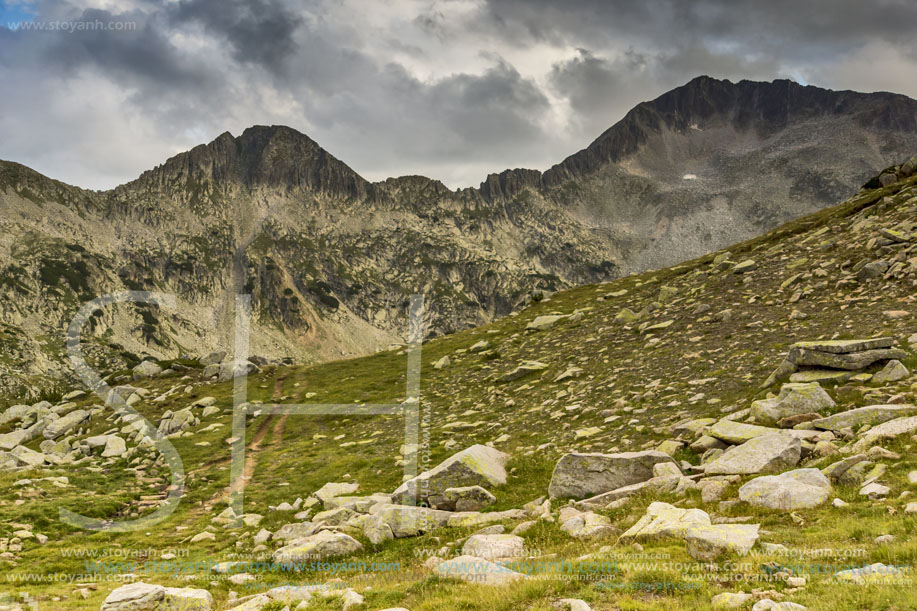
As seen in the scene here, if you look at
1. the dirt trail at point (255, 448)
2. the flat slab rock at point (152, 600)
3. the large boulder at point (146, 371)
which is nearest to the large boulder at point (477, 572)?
the flat slab rock at point (152, 600)

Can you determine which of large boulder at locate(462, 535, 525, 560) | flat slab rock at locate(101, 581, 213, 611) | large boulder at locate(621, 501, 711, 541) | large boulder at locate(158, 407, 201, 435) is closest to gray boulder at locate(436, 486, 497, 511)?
large boulder at locate(462, 535, 525, 560)

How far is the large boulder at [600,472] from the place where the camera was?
56.0 feet

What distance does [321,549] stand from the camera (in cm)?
Answer: 1650

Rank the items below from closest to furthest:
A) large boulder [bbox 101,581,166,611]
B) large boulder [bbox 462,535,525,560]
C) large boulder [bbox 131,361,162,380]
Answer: large boulder [bbox 101,581,166,611] → large boulder [bbox 462,535,525,560] → large boulder [bbox 131,361,162,380]

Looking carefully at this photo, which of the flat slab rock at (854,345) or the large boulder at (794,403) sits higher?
the flat slab rock at (854,345)

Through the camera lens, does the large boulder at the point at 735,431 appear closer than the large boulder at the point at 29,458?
Yes

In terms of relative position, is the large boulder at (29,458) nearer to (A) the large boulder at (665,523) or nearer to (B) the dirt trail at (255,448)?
(B) the dirt trail at (255,448)

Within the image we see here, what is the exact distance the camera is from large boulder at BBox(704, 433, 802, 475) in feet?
47.1

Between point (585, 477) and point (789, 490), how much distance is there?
656cm

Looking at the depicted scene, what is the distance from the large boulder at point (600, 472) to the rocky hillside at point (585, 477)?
0.08m

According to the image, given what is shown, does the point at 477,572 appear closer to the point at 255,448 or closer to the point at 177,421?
the point at 255,448

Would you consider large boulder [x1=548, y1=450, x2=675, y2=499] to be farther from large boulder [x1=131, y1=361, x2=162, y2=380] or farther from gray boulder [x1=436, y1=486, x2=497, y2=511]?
large boulder [x1=131, y1=361, x2=162, y2=380]

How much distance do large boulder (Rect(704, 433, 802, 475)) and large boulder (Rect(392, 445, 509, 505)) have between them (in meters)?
8.84

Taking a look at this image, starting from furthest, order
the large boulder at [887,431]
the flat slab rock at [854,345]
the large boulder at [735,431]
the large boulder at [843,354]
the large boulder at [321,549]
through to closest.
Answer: the flat slab rock at [854,345] → the large boulder at [843,354] → the large boulder at [735,431] → the large boulder at [321,549] → the large boulder at [887,431]
